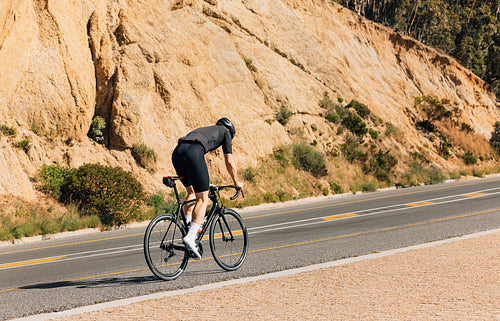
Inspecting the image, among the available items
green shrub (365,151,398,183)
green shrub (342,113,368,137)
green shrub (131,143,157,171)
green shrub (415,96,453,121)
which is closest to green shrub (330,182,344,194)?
green shrub (365,151,398,183)

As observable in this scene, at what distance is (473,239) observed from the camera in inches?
353

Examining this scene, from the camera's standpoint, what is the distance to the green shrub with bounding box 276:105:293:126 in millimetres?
25578

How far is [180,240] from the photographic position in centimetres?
654

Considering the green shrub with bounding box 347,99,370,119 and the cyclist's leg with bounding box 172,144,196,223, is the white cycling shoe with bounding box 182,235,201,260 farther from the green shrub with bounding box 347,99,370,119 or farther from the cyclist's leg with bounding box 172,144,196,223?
the green shrub with bounding box 347,99,370,119

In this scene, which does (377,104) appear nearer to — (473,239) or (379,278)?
(473,239)

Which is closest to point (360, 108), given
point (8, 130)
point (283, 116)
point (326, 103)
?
point (326, 103)

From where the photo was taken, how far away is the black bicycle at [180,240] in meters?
6.31

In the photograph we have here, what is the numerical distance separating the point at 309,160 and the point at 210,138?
17.2 meters

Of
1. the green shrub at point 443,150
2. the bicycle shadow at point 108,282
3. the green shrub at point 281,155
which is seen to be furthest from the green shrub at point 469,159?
the bicycle shadow at point 108,282

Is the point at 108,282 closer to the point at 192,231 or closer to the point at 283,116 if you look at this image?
the point at 192,231

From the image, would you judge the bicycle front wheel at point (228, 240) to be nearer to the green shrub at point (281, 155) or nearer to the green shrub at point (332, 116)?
the green shrub at point (281, 155)

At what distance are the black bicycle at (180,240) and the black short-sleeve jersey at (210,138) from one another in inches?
21.8

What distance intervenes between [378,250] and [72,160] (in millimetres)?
12221

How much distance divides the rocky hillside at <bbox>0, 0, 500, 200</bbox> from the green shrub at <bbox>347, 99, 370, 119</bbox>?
87cm
